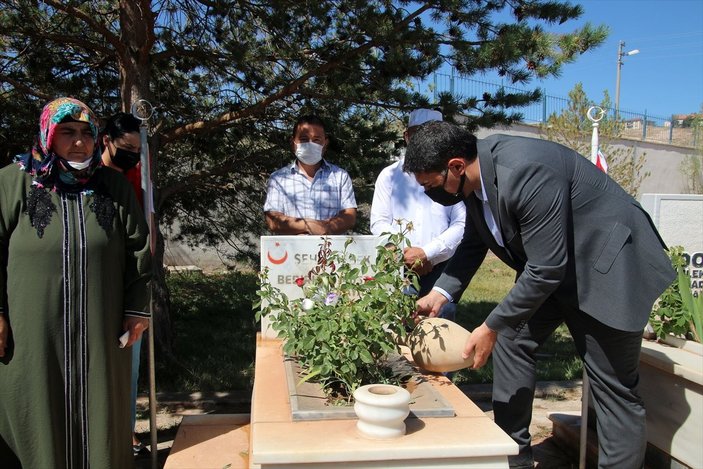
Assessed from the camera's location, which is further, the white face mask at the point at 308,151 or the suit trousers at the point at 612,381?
the white face mask at the point at 308,151

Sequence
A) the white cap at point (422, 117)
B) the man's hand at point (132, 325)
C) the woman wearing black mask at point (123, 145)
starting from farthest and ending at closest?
the white cap at point (422, 117), the woman wearing black mask at point (123, 145), the man's hand at point (132, 325)

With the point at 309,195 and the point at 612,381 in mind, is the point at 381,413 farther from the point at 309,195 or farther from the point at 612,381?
the point at 309,195

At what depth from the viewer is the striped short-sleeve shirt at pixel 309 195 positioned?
3.61 metres

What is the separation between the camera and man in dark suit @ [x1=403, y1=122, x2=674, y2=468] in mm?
2131

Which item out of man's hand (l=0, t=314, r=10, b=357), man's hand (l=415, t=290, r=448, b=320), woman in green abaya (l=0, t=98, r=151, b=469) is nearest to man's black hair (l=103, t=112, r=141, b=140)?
woman in green abaya (l=0, t=98, r=151, b=469)

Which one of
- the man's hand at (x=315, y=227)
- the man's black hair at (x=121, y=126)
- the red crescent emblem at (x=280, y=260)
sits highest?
the man's black hair at (x=121, y=126)

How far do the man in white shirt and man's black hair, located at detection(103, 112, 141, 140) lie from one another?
4.59 ft

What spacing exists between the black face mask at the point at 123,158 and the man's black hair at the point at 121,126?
0.27 ft

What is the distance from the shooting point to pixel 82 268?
2.30 metres

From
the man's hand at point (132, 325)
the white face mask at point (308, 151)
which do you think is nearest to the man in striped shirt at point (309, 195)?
the white face mask at point (308, 151)

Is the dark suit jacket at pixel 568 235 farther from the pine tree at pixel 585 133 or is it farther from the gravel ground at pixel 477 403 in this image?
the pine tree at pixel 585 133

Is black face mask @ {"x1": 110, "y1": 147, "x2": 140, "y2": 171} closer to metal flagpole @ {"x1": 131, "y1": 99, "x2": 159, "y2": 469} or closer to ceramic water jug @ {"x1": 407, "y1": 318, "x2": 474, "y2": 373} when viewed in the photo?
metal flagpole @ {"x1": 131, "y1": 99, "x2": 159, "y2": 469}

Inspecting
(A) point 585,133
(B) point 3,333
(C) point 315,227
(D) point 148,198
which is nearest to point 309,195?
(C) point 315,227

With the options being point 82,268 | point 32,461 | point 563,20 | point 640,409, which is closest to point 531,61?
point 563,20
